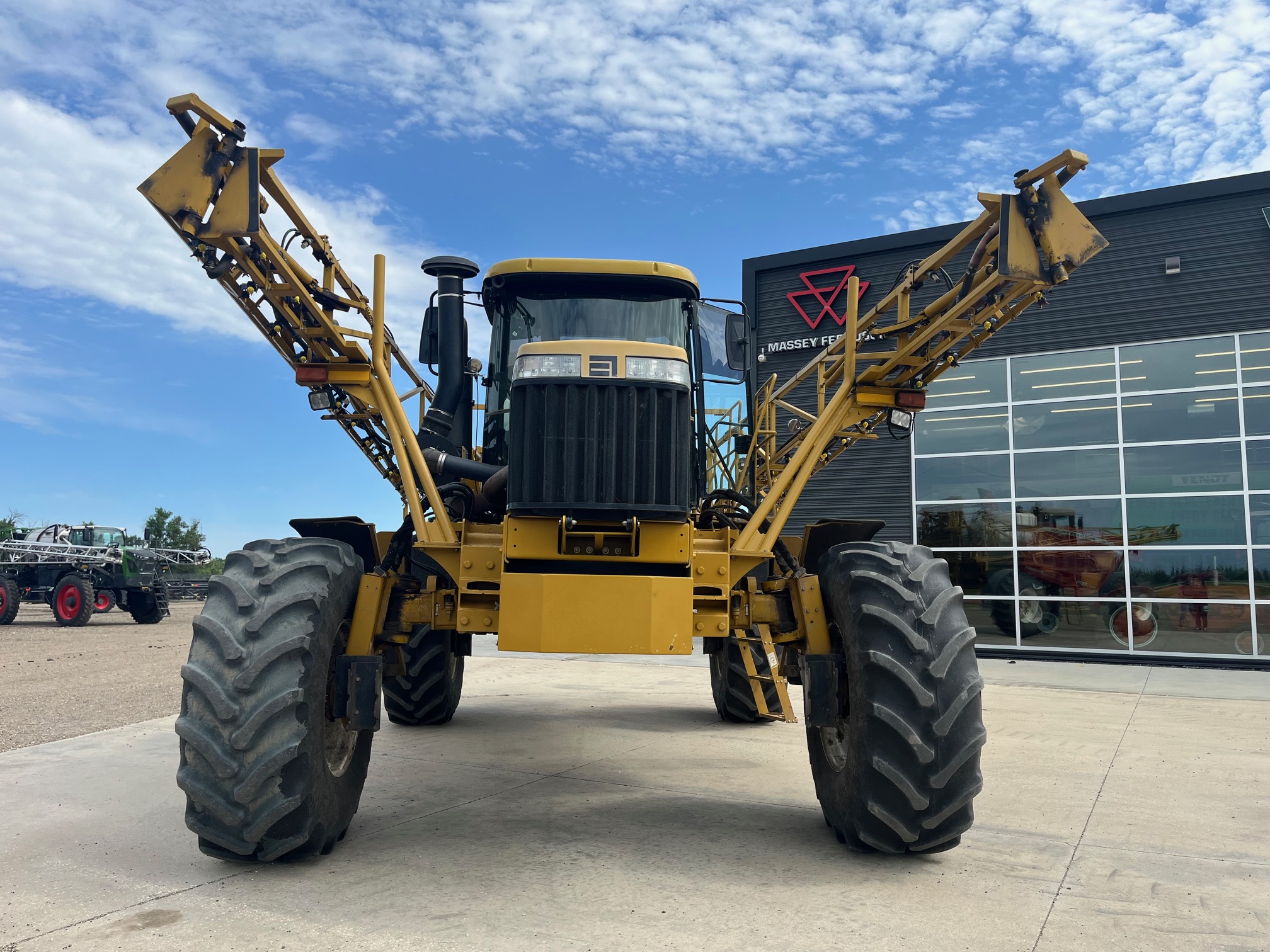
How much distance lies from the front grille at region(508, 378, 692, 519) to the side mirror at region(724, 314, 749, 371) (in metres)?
1.31

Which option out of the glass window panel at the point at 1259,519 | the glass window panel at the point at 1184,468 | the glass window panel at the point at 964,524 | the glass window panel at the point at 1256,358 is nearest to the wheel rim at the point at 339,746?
the glass window panel at the point at 964,524

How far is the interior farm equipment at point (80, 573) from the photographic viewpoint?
70.1 feet

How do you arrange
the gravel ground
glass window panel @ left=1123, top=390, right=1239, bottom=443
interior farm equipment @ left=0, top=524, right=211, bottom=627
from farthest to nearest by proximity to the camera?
interior farm equipment @ left=0, top=524, right=211, bottom=627 → glass window panel @ left=1123, top=390, right=1239, bottom=443 → the gravel ground

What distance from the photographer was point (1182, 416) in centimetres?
1514

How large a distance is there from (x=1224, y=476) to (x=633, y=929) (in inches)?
585

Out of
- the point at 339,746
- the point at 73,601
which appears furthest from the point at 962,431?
the point at 73,601

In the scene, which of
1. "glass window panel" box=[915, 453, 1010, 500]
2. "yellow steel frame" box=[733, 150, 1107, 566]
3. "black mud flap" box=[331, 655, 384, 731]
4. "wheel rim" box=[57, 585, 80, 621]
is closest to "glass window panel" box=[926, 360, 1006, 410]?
"glass window panel" box=[915, 453, 1010, 500]

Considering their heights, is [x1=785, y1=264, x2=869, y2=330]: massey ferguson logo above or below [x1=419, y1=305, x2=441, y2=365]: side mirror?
above

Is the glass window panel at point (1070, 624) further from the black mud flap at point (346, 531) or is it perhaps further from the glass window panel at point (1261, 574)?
A: the black mud flap at point (346, 531)

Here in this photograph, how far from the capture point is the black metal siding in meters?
15.1

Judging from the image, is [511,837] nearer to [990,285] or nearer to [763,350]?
[990,285]

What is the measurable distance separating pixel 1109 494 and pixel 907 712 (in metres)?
13.4

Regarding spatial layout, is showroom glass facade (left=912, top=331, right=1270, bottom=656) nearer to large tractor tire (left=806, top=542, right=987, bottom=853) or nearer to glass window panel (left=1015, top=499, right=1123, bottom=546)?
glass window panel (left=1015, top=499, right=1123, bottom=546)

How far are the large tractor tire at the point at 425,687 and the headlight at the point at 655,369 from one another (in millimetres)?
3835
